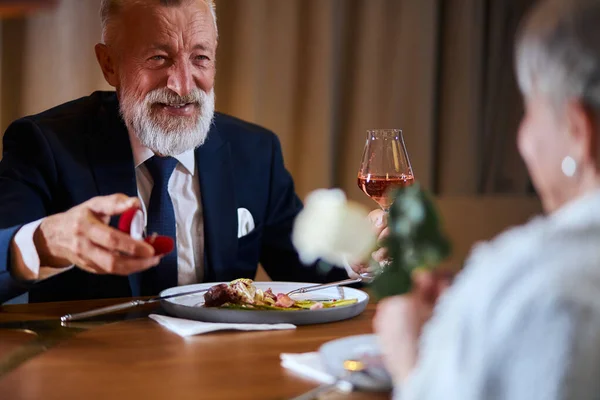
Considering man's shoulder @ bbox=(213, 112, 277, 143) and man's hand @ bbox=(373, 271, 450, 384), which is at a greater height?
man's shoulder @ bbox=(213, 112, 277, 143)

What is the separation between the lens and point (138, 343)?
1.39 metres

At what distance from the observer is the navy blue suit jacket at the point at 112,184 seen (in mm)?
2146

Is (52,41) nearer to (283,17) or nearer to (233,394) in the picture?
(283,17)

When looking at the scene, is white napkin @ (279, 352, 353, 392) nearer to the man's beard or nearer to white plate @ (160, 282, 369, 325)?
white plate @ (160, 282, 369, 325)

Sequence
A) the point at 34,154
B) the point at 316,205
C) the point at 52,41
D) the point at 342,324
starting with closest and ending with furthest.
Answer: the point at 316,205
the point at 342,324
the point at 34,154
the point at 52,41

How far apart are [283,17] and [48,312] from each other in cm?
238

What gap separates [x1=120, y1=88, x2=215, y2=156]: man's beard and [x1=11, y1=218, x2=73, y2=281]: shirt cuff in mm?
656

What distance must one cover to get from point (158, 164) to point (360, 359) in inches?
48.1

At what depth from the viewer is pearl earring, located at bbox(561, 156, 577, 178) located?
0.90 m

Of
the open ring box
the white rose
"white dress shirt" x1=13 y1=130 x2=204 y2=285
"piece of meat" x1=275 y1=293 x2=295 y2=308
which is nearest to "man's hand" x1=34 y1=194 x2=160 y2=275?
the open ring box

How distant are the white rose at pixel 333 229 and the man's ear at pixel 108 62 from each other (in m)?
1.53

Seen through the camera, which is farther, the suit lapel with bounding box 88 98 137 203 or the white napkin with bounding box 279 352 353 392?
the suit lapel with bounding box 88 98 137 203

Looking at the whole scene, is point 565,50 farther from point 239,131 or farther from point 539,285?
point 239,131

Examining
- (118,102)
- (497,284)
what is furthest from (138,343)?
(118,102)
